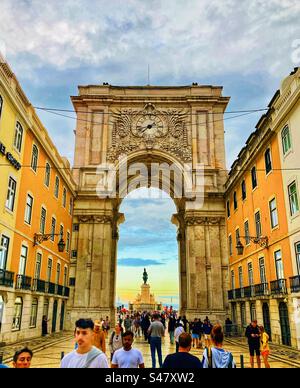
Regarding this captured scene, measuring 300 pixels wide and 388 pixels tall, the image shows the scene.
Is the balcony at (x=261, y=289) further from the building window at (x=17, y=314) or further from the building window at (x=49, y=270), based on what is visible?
the building window at (x=49, y=270)

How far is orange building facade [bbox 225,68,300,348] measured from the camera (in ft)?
59.2

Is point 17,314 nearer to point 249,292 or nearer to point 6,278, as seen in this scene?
point 6,278

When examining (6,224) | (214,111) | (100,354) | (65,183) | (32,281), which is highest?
(214,111)

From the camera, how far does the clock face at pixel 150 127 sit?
3653 cm

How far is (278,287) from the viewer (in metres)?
18.4

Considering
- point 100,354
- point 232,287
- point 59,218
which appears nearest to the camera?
point 100,354

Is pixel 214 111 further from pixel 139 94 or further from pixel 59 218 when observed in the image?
pixel 59 218

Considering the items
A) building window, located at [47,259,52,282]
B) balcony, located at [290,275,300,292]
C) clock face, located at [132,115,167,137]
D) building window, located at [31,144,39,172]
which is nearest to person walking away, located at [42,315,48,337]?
building window, located at [47,259,52,282]

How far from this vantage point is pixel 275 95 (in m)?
20.4

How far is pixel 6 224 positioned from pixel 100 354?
50.1ft

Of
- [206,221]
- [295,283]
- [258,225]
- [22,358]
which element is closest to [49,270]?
[258,225]

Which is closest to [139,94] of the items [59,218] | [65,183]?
[65,183]

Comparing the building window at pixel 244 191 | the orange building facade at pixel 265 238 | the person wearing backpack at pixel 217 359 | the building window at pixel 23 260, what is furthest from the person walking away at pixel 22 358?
the building window at pixel 244 191

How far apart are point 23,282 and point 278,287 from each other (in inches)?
553
